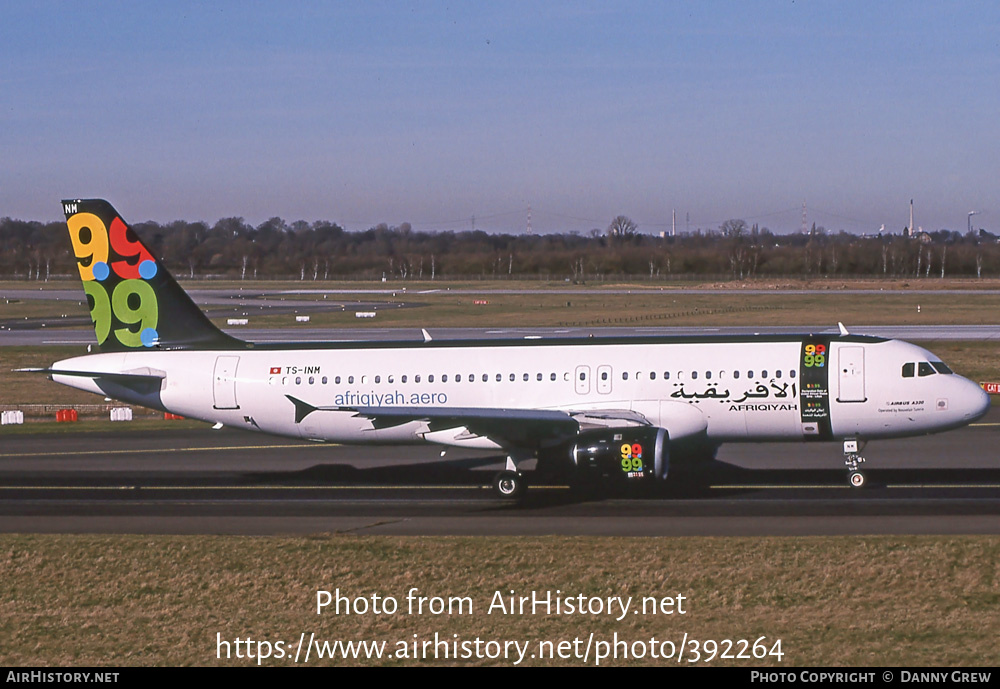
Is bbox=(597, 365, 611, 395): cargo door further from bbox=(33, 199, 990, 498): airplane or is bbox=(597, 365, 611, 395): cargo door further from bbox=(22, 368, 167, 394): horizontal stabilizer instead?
bbox=(22, 368, 167, 394): horizontal stabilizer

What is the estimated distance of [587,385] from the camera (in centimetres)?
3431

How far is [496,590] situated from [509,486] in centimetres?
966

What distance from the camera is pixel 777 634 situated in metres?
19.7

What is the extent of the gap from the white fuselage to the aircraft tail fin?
2.07 feet

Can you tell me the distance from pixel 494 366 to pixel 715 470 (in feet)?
26.6

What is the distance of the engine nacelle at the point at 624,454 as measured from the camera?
30.6 metres

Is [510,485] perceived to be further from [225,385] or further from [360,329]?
[360,329]

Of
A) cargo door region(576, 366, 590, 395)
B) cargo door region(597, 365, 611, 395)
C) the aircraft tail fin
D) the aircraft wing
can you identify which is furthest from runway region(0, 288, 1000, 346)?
the aircraft wing

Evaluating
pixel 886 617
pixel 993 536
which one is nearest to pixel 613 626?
pixel 886 617

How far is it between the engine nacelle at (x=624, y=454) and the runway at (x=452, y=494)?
40.8 inches

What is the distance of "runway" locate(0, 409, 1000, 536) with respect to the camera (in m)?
28.9

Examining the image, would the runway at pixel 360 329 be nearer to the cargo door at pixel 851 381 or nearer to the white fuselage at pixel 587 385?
the white fuselage at pixel 587 385

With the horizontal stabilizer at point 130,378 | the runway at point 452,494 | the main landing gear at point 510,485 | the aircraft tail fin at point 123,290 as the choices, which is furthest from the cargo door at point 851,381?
the horizontal stabilizer at point 130,378

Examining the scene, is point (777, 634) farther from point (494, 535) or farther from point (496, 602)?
point (494, 535)
